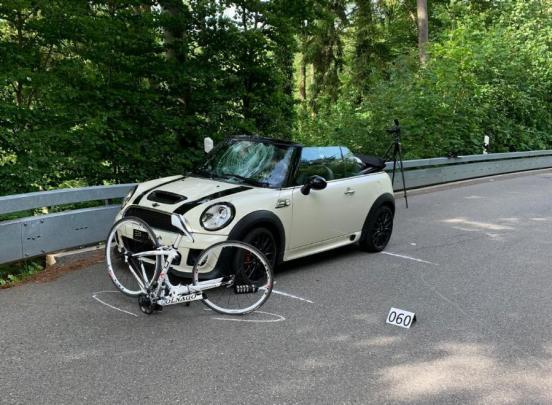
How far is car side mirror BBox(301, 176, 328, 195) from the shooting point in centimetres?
612

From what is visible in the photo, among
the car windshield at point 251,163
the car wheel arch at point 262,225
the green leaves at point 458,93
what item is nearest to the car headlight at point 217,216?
the car wheel arch at point 262,225

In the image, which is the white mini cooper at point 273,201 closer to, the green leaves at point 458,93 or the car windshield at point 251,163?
the car windshield at point 251,163

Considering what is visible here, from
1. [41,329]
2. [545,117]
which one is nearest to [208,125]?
[41,329]

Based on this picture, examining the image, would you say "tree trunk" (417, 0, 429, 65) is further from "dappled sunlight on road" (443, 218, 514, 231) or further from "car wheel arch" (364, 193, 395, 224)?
"car wheel arch" (364, 193, 395, 224)

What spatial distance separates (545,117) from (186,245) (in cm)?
2209

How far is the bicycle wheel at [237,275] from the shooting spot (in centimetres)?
489

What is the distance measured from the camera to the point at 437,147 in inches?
639

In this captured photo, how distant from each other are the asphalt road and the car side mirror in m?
1.06

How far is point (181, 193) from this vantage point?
220 inches

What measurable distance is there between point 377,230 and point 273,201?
239 centimetres

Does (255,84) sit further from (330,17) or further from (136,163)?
(136,163)

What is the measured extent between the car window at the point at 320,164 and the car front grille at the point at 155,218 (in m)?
1.71

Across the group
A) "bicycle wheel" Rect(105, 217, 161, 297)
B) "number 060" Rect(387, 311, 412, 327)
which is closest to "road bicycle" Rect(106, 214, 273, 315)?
"bicycle wheel" Rect(105, 217, 161, 297)

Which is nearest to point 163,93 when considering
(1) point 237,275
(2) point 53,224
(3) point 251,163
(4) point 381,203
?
(3) point 251,163
